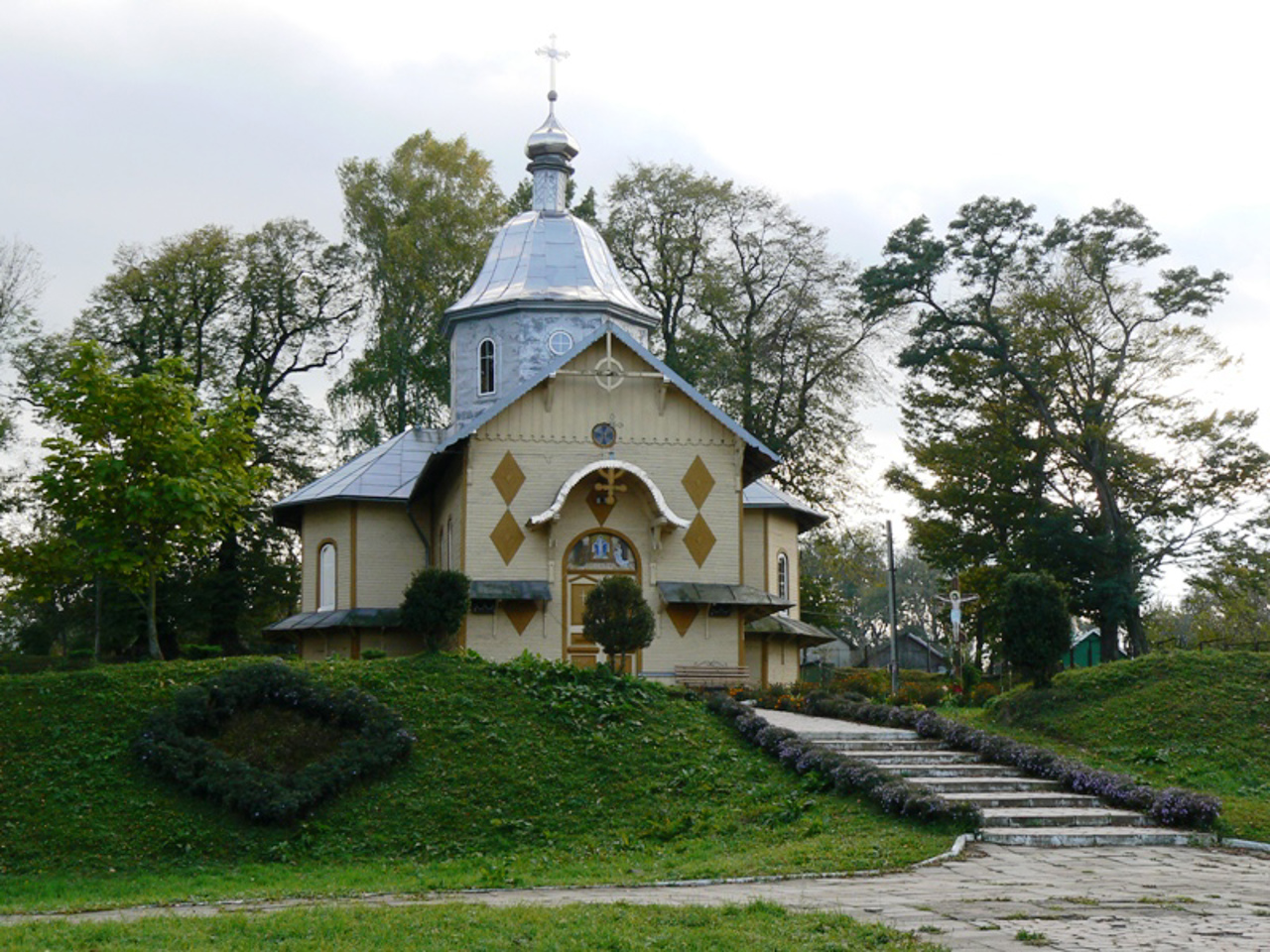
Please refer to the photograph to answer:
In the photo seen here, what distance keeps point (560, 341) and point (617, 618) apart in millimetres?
12671

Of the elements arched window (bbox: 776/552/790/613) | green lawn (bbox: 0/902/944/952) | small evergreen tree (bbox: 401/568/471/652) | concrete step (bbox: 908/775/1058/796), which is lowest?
green lawn (bbox: 0/902/944/952)

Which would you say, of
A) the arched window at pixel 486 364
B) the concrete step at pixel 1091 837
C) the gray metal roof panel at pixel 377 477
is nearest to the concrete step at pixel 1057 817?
the concrete step at pixel 1091 837

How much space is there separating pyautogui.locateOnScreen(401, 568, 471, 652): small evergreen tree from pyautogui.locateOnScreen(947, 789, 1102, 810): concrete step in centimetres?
805

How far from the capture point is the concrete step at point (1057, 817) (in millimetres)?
15789

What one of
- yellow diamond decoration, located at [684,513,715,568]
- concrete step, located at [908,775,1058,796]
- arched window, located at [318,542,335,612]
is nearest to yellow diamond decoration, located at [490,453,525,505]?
yellow diamond decoration, located at [684,513,715,568]

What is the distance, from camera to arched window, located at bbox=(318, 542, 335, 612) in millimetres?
32500

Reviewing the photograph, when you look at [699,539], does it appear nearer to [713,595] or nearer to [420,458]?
[713,595]

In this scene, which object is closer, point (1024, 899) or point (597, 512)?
point (1024, 899)

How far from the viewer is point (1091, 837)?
50.4 ft

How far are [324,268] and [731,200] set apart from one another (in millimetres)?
13372

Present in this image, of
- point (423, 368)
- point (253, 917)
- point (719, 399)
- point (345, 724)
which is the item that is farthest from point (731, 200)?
point (253, 917)

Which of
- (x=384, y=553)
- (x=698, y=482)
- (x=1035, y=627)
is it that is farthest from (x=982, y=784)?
(x=384, y=553)

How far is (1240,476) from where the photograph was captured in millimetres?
38125

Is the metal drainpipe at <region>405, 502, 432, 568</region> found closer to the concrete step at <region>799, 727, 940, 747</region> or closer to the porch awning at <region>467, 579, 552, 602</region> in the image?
the porch awning at <region>467, 579, 552, 602</region>
